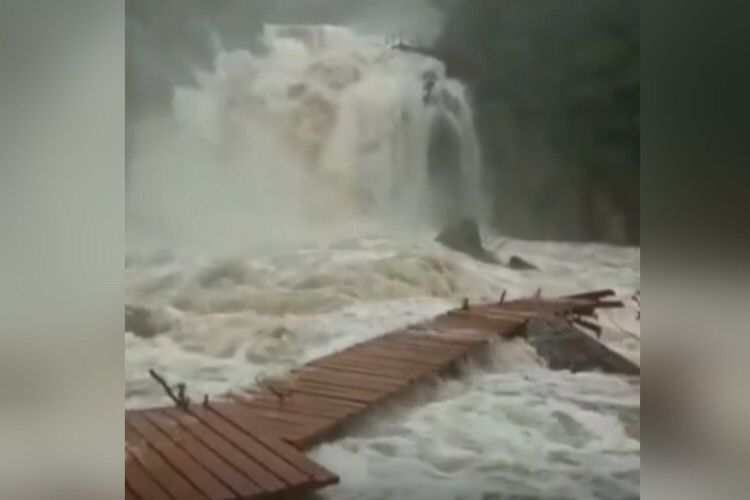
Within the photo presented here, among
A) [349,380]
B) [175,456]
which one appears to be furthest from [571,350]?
[175,456]

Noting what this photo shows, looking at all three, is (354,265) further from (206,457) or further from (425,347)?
(206,457)

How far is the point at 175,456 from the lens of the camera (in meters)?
1.26

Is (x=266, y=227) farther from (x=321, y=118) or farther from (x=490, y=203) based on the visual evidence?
(x=490, y=203)

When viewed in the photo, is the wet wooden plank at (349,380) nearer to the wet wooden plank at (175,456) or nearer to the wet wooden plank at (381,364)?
the wet wooden plank at (381,364)

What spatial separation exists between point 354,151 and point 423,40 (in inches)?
6.9

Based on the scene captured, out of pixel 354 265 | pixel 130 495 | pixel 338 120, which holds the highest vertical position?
pixel 338 120

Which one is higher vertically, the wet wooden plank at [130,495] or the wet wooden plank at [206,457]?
the wet wooden plank at [206,457]

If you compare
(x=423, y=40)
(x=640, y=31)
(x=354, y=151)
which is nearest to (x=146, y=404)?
(x=354, y=151)

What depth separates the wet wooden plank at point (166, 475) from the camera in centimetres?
126

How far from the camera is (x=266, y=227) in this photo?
1.28 m

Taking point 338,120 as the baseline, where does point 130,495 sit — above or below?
below

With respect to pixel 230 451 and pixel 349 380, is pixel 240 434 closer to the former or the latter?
pixel 230 451

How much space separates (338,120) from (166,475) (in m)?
0.52

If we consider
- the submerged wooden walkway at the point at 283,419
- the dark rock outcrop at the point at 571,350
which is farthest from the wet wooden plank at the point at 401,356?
the dark rock outcrop at the point at 571,350
